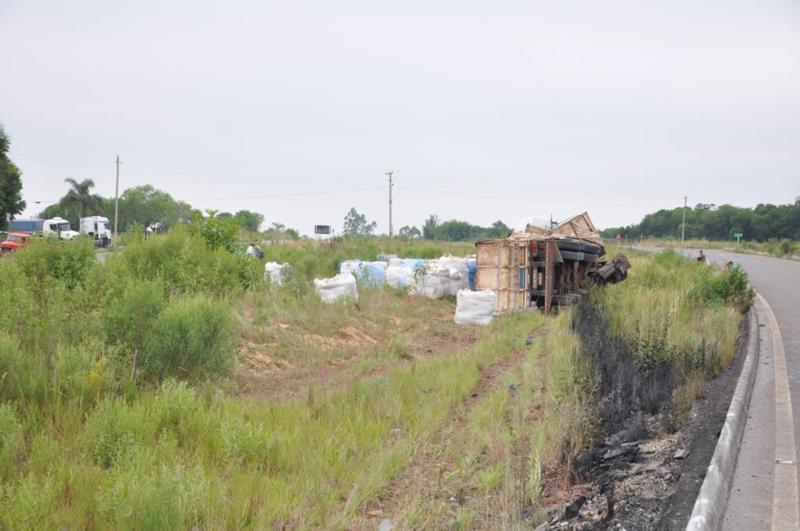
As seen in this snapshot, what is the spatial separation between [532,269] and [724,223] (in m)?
95.8

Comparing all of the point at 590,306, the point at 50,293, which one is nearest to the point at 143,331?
the point at 50,293

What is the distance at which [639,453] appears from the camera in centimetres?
475

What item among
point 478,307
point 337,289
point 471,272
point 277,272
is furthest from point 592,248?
point 277,272

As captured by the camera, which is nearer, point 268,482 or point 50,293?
point 268,482

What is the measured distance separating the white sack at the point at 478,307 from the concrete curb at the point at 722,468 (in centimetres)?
585

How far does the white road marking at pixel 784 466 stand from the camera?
11.9 ft

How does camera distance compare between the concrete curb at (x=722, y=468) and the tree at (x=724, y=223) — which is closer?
the concrete curb at (x=722, y=468)

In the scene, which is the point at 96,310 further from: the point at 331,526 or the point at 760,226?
the point at 760,226

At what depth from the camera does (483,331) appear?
1154 cm

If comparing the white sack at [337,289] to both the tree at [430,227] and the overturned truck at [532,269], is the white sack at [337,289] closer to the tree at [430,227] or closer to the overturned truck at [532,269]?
the overturned truck at [532,269]

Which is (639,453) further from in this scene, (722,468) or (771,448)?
(771,448)

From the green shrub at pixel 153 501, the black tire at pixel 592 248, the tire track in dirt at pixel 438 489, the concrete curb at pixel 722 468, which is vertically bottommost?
the tire track in dirt at pixel 438 489

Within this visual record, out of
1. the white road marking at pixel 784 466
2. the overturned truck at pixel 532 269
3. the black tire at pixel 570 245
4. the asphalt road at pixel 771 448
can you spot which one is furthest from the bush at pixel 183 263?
the white road marking at pixel 784 466

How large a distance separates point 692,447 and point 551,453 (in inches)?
41.3
